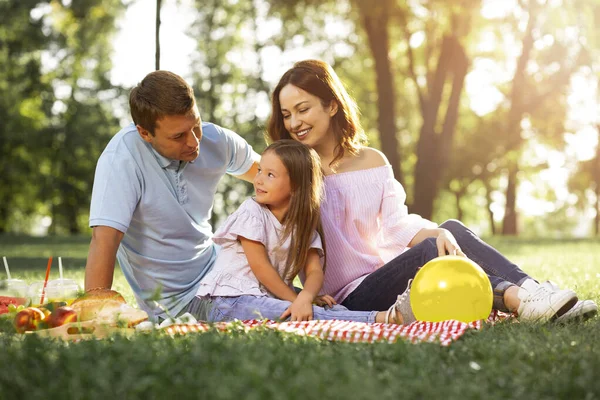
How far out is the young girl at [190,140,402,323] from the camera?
182 inches

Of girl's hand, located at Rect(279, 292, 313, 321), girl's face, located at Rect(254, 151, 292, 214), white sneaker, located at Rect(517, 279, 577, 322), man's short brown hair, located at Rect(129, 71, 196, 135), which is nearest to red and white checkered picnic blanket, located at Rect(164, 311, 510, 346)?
girl's hand, located at Rect(279, 292, 313, 321)

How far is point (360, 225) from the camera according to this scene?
17.1 feet

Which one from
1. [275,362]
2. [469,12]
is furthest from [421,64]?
[275,362]

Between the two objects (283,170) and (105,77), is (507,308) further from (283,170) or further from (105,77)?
(105,77)

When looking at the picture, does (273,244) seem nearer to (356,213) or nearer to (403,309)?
(356,213)

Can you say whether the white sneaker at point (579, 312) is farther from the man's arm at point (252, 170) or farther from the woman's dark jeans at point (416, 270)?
the man's arm at point (252, 170)

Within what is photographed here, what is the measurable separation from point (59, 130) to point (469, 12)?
19.0 metres

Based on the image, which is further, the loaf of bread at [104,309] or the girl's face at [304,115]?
the girl's face at [304,115]

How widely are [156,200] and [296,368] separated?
2.16 m

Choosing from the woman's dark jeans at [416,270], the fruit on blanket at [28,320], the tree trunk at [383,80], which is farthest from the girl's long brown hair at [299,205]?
the tree trunk at [383,80]

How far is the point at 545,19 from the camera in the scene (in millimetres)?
18688

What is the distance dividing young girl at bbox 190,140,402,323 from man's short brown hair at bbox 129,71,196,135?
0.62 m

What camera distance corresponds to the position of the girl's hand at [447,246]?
14.8 feet

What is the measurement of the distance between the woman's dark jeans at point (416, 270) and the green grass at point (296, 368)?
88 centimetres
